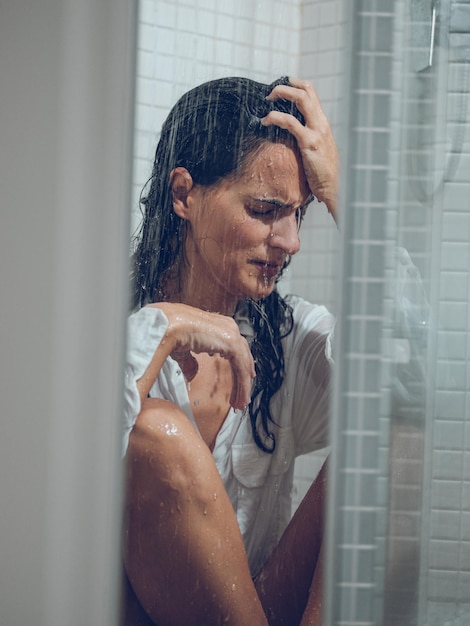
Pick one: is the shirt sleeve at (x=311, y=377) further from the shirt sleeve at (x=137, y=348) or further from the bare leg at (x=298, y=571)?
the shirt sleeve at (x=137, y=348)

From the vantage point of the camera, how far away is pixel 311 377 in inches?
40.0

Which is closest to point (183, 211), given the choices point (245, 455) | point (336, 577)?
point (245, 455)

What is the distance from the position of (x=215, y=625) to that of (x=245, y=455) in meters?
0.26

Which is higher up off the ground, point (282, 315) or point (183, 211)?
point (183, 211)

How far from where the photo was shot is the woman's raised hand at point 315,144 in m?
1.00

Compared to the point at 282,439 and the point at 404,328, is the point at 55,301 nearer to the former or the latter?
the point at 282,439

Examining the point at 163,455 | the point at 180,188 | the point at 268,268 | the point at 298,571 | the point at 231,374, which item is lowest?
the point at 298,571

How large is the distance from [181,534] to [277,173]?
22.0 inches

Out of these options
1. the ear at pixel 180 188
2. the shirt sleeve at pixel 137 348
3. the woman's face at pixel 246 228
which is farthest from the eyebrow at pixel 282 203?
the shirt sleeve at pixel 137 348

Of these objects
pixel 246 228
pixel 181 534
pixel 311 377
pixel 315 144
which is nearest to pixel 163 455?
pixel 181 534

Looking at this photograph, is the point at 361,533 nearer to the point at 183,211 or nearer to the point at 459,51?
the point at 183,211

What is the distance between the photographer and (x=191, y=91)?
3.39 ft

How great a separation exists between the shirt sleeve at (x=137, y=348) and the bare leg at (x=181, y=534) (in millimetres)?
17

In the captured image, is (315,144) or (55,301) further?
(55,301)
